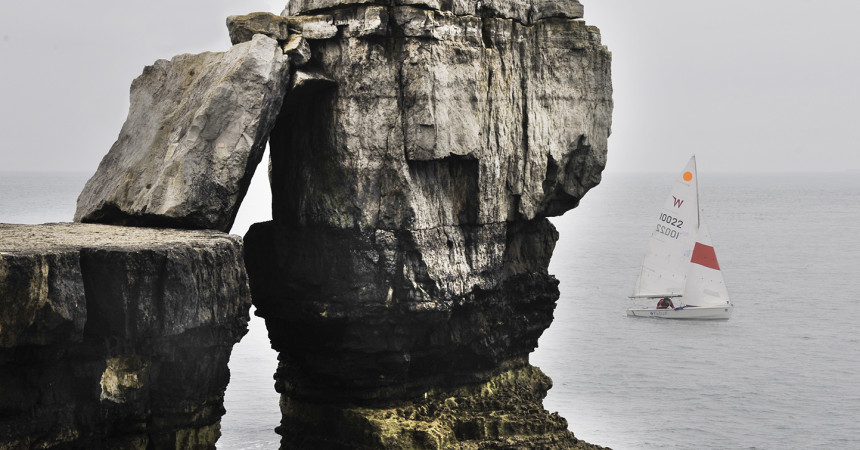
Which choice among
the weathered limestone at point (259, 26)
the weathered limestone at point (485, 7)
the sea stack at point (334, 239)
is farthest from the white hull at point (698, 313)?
the weathered limestone at point (259, 26)

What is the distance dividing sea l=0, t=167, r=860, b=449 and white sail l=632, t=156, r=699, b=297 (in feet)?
8.79

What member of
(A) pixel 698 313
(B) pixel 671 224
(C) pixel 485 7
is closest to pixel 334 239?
(C) pixel 485 7

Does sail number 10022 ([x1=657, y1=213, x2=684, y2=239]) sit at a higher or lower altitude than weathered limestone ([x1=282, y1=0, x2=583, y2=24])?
higher

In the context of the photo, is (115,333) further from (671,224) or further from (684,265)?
(684,265)

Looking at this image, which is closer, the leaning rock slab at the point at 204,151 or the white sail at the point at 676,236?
the leaning rock slab at the point at 204,151

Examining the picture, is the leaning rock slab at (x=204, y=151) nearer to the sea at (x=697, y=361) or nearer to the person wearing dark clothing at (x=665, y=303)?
the sea at (x=697, y=361)

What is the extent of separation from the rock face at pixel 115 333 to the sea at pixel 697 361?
13.7 meters

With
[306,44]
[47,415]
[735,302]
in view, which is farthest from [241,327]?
[735,302]

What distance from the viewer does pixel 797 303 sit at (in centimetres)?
7144

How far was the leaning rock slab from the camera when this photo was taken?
25859mm

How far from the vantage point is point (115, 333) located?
2252 cm

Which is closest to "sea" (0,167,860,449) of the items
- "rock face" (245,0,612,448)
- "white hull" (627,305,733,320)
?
"white hull" (627,305,733,320)

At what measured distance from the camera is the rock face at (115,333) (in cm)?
2112

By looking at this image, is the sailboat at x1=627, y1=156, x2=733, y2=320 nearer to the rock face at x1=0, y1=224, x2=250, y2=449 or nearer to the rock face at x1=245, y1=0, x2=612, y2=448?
the rock face at x1=245, y1=0, x2=612, y2=448
